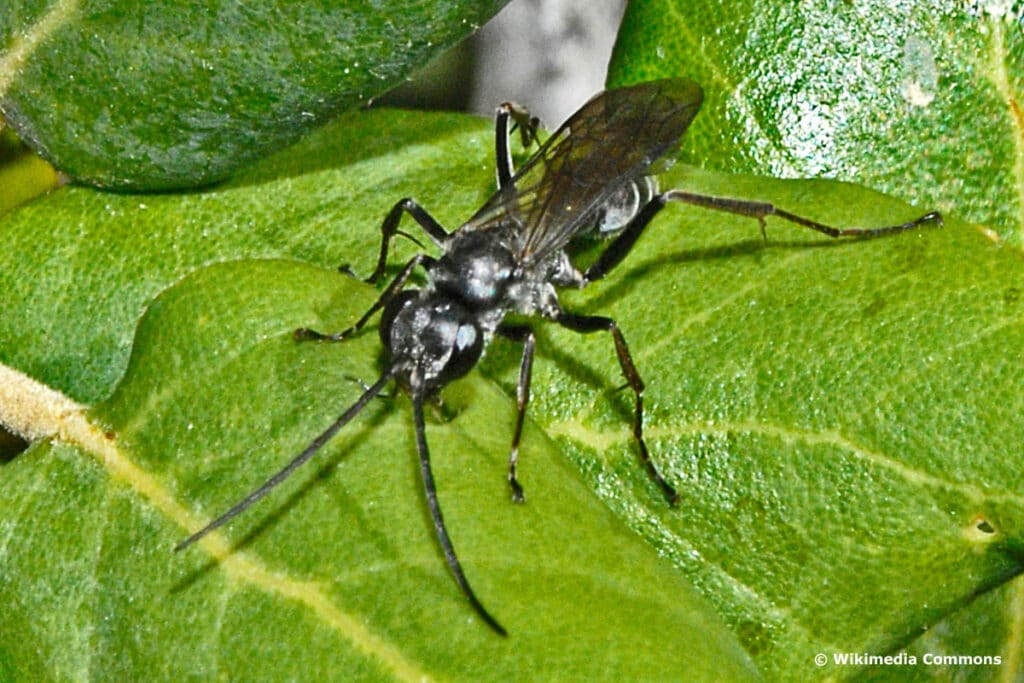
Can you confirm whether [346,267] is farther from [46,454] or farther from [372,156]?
[46,454]

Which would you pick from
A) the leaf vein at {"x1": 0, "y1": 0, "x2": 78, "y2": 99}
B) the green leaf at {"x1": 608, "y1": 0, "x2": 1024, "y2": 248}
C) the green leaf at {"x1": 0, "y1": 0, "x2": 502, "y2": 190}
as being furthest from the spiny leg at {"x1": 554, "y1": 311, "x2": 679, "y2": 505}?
the leaf vein at {"x1": 0, "y1": 0, "x2": 78, "y2": 99}

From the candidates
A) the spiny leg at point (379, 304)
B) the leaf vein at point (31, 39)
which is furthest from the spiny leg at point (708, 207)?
the leaf vein at point (31, 39)

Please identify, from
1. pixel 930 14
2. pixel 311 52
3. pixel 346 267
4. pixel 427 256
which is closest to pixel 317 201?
pixel 346 267

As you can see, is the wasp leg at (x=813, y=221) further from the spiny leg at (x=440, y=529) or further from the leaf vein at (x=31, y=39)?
the leaf vein at (x=31, y=39)

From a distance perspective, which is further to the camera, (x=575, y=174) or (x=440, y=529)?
(x=575, y=174)

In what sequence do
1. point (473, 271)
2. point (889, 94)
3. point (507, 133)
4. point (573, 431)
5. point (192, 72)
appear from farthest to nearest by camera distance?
point (507, 133), point (473, 271), point (889, 94), point (573, 431), point (192, 72)

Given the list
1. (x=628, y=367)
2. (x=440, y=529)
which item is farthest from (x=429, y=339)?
(x=440, y=529)

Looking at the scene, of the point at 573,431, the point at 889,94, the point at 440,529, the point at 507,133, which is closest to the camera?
the point at 440,529

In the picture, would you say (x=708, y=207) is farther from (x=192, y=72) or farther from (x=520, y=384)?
(x=192, y=72)
